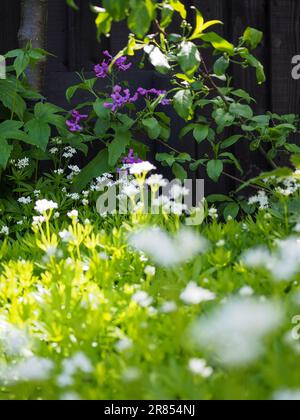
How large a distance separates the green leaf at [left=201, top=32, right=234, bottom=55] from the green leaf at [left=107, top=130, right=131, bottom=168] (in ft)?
2.14

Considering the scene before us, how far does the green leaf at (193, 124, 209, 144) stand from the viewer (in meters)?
2.76

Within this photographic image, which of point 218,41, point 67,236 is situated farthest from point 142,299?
point 218,41

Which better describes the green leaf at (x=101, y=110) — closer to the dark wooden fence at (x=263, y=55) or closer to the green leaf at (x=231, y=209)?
the dark wooden fence at (x=263, y=55)

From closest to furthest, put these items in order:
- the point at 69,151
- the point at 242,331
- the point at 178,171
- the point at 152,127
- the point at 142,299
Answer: the point at 242,331, the point at 142,299, the point at 152,127, the point at 178,171, the point at 69,151

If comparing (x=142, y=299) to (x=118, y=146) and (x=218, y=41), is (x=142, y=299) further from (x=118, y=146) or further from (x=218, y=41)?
(x=118, y=146)

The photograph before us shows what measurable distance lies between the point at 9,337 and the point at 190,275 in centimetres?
44

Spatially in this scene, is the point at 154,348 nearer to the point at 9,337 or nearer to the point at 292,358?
the point at 292,358

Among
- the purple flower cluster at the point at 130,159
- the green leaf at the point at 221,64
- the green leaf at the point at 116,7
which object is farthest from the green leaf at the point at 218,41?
the green leaf at the point at 116,7

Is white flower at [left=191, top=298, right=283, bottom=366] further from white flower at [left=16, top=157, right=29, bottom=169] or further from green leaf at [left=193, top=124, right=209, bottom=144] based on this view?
white flower at [left=16, top=157, right=29, bottom=169]

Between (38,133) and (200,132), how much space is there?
72cm

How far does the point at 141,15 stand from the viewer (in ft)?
5.41

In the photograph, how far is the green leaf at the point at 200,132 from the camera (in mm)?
2762

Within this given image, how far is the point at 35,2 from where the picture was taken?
3.33 metres

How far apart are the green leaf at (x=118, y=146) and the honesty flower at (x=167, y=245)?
3.69 feet
